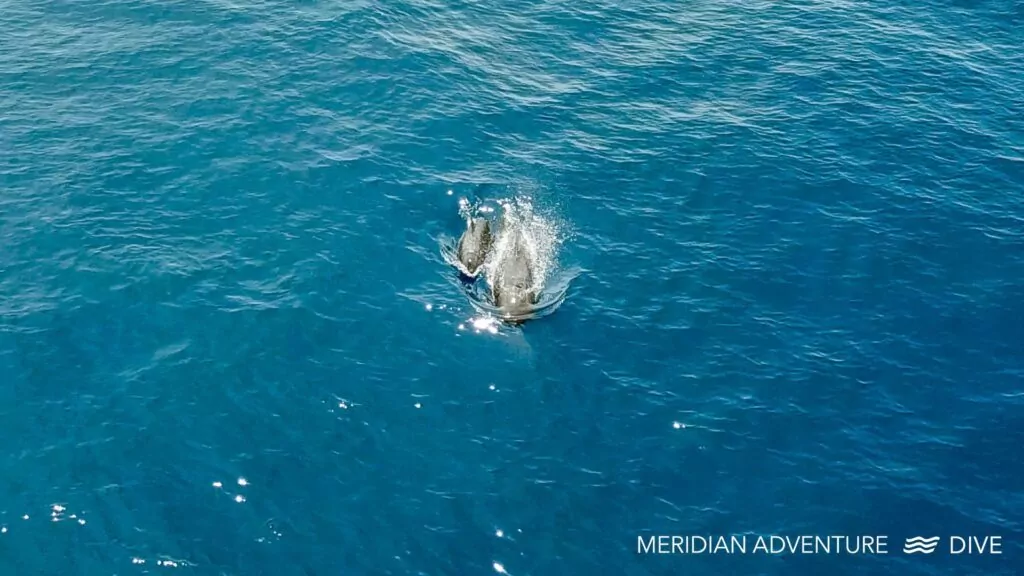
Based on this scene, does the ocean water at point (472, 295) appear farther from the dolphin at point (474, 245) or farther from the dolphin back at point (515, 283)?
the dolphin back at point (515, 283)

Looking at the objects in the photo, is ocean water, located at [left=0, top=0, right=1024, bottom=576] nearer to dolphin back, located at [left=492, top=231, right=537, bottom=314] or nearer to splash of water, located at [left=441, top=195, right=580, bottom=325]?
splash of water, located at [left=441, top=195, right=580, bottom=325]

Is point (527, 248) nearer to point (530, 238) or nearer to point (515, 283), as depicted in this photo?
point (530, 238)

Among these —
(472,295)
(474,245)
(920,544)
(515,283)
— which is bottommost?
(920,544)

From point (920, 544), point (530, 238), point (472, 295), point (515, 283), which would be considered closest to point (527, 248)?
point (530, 238)

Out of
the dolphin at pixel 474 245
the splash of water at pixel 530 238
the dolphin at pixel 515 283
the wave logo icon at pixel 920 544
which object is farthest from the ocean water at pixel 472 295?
the dolphin at pixel 515 283

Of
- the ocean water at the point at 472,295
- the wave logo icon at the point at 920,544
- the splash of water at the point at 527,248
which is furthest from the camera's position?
the splash of water at the point at 527,248

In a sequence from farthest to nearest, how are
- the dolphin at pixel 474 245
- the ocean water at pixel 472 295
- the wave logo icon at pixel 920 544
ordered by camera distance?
the dolphin at pixel 474 245 < the ocean water at pixel 472 295 < the wave logo icon at pixel 920 544

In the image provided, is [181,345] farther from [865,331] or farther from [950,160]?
[950,160]
